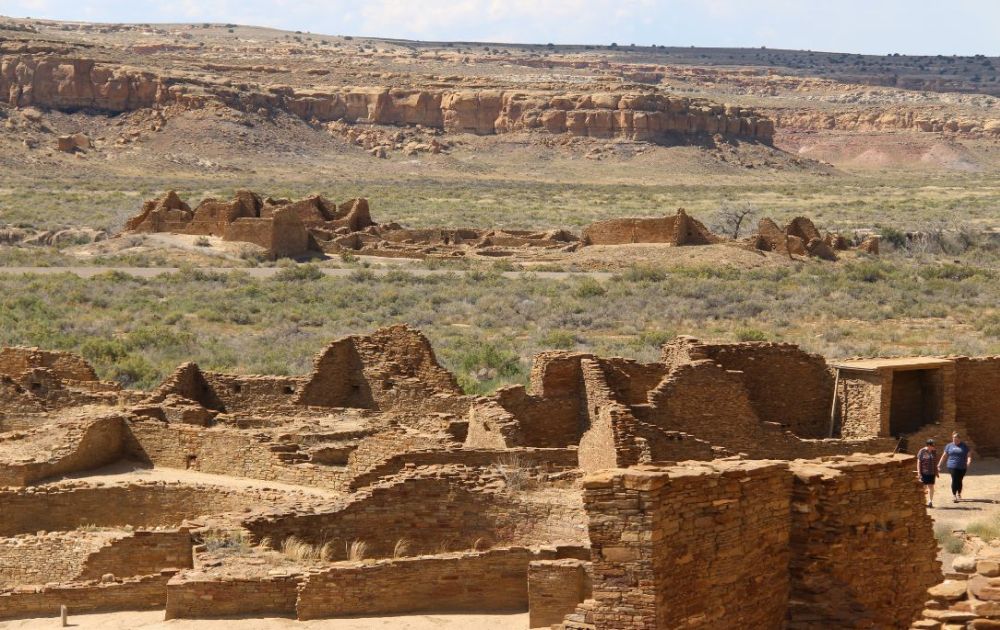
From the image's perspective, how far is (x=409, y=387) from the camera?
17578 millimetres

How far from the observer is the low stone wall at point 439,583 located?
11.1 meters

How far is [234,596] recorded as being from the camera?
36.3ft

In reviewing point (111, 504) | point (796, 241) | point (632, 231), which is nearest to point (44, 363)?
point (111, 504)

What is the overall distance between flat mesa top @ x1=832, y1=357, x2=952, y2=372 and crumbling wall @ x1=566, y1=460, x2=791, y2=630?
8778 mm

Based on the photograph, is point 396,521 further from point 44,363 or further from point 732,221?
point 732,221

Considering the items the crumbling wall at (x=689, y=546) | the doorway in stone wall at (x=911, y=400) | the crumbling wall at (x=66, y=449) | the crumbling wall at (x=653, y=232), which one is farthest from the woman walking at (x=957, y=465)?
the crumbling wall at (x=653, y=232)

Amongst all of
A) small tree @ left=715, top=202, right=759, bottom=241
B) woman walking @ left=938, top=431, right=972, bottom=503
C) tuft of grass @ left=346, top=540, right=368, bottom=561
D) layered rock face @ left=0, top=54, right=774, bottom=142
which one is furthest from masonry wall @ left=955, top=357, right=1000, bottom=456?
layered rock face @ left=0, top=54, right=774, bottom=142

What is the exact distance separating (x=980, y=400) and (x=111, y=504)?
9615 millimetres

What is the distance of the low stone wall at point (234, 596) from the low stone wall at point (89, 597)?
530mm

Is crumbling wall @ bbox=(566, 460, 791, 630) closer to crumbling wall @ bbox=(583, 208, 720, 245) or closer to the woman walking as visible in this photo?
the woman walking

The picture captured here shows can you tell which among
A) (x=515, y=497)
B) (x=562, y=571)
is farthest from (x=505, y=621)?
(x=515, y=497)

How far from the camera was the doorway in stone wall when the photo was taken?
17109 millimetres

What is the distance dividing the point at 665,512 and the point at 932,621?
1654mm

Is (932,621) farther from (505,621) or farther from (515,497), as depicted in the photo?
(515,497)
